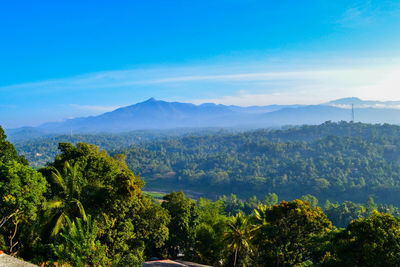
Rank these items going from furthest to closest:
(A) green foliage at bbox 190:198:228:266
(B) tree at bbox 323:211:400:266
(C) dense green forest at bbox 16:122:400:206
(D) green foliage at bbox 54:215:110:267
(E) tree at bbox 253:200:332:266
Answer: (C) dense green forest at bbox 16:122:400:206 < (A) green foliage at bbox 190:198:228:266 < (E) tree at bbox 253:200:332:266 < (D) green foliage at bbox 54:215:110:267 < (B) tree at bbox 323:211:400:266

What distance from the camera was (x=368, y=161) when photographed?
9450cm

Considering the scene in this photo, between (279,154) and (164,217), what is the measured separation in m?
112

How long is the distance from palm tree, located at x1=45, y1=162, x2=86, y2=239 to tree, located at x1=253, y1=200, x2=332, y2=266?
9.47 meters

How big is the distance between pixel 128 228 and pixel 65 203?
366 cm

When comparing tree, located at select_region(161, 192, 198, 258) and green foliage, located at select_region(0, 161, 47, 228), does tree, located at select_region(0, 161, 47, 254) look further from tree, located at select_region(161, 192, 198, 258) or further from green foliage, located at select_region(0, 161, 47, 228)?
tree, located at select_region(161, 192, 198, 258)

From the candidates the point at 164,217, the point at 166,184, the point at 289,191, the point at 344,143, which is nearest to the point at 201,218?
the point at 164,217

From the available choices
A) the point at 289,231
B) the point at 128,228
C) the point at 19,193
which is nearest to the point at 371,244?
the point at 289,231

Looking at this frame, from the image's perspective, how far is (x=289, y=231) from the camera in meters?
15.2

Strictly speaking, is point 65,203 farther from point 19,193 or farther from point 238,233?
point 238,233

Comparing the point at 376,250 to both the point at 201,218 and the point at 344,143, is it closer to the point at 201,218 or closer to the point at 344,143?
the point at 201,218

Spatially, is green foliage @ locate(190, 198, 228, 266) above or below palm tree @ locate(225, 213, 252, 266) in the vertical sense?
below

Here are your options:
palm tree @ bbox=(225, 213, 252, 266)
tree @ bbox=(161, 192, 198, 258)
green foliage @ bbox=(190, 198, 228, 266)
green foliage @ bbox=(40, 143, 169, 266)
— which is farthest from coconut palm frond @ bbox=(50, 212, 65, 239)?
green foliage @ bbox=(190, 198, 228, 266)

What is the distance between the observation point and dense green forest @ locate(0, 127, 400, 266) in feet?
35.0

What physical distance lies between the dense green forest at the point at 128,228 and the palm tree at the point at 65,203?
0.15 ft
